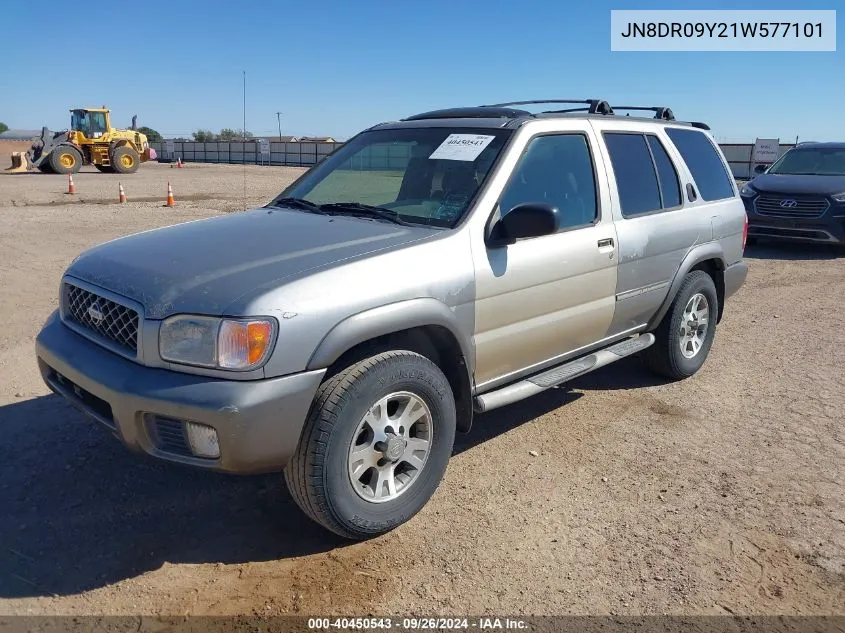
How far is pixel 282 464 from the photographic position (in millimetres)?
2902

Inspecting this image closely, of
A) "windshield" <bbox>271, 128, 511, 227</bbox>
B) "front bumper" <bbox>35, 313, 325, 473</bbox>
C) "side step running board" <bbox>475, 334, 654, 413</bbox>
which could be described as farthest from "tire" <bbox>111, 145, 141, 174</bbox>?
"front bumper" <bbox>35, 313, 325, 473</bbox>

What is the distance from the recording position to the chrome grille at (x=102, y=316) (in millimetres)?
3010

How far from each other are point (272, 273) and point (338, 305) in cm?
32

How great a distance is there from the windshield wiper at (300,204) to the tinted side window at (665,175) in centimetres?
246

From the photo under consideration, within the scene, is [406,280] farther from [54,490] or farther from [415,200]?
[54,490]

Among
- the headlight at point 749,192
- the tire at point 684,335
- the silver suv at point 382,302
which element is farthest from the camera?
the headlight at point 749,192

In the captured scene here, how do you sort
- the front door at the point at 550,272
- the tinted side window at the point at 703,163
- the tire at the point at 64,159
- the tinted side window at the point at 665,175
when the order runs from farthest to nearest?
the tire at the point at 64,159 → the tinted side window at the point at 703,163 → the tinted side window at the point at 665,175 → the front door at the point at 550,272

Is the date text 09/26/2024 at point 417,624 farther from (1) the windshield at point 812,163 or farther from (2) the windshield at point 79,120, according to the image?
(2) the windshield at point 79,120

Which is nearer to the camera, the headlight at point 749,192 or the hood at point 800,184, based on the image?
the hood at point 800,184

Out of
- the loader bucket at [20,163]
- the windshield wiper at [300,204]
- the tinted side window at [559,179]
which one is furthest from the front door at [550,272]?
the loader bucket at [20,163]

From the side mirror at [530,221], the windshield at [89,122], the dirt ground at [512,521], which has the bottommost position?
the dirt ground at [512,521]

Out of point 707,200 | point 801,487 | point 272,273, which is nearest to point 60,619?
point 272,273

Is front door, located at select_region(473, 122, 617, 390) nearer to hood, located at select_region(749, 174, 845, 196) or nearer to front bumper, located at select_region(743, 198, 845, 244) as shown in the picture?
front bumper, located at select_region(743, 198, 845, 244)

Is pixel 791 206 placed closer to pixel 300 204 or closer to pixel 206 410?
pixel 300 204
